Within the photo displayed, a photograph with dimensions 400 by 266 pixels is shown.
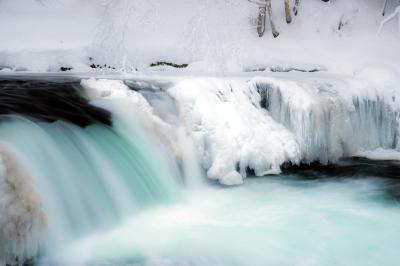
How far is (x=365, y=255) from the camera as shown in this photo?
10.7ft

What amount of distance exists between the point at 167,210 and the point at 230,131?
1499 millimetres

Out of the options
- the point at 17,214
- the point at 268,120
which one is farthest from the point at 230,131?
the point at 17,214

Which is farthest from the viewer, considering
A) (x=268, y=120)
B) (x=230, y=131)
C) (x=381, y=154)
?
(x=381, y=154)

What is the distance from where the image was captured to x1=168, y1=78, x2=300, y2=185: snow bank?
501 cm

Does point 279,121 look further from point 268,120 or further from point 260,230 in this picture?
point 260,230

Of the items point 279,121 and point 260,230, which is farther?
point 279,121

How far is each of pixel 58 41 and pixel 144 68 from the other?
2.56m

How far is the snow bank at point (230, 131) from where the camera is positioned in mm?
5012

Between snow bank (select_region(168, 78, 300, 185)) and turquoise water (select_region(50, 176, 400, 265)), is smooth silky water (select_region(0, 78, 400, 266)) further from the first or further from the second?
snow bank (select_region(168, 78, 300, 185))

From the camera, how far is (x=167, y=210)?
408cm

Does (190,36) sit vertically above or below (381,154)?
above

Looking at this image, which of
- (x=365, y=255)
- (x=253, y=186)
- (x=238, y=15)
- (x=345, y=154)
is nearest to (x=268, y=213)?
(x=253, y=186)

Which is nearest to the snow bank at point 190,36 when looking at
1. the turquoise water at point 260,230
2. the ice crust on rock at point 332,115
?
the ice crust on rock at point 332,115

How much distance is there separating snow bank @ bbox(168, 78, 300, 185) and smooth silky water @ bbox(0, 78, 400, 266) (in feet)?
0.82
